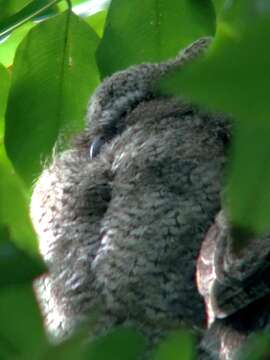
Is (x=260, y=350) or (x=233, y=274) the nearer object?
(x=260, y=350)

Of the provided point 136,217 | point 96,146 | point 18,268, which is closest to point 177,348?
point 18,268

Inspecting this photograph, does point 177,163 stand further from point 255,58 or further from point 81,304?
point 255,58

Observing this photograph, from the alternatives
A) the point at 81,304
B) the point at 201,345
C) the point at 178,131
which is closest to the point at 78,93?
the point at 178,131

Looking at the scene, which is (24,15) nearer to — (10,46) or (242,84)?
(10,46)

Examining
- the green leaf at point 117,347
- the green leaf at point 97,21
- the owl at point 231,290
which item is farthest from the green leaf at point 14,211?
the green leaf at point 97,21

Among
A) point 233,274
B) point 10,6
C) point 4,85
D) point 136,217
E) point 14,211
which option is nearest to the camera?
point 14,211

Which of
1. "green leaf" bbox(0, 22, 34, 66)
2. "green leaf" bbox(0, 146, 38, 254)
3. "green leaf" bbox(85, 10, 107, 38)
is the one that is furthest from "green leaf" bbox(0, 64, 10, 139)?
"green leaf" bbox(0, 146, 38, 254)
